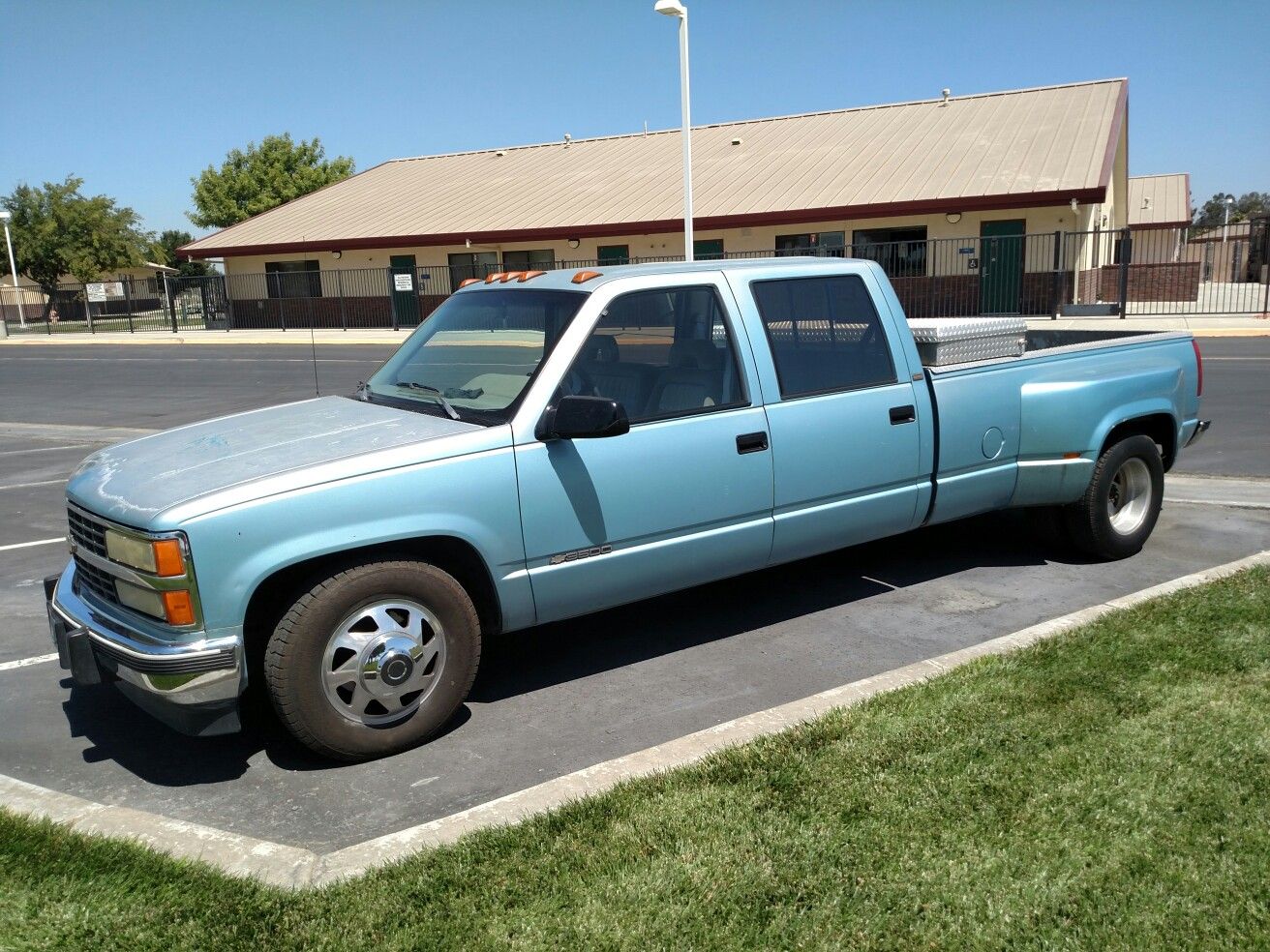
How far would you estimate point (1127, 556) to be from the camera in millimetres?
6504

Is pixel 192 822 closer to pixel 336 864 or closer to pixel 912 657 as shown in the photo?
pixel 336 864

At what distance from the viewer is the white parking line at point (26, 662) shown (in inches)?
213

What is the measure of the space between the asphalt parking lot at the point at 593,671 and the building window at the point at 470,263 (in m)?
28.1

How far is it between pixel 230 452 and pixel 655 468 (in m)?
1.76

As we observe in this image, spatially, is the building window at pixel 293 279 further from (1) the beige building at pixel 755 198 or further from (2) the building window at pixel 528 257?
(2) the building window at pixel 528 257

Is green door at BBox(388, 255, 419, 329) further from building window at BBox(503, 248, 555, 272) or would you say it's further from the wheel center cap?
the wheel center cap

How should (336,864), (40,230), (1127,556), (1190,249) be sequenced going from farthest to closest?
(40,230), (1190,249), (1127,556), (336,864)

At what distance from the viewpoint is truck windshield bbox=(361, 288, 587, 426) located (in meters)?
4.68

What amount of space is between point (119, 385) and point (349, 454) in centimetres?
1863

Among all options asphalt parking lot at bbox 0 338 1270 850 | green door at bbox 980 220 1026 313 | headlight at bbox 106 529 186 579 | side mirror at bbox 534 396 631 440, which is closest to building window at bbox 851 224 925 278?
green door at bbox 980 220 1026 313

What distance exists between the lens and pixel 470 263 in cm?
3706

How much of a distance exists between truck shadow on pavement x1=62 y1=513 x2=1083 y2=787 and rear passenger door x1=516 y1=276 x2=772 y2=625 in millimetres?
651

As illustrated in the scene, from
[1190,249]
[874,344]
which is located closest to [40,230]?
[1190,249]

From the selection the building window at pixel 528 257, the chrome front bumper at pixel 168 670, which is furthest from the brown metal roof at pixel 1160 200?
the chrome front bumper at pixel 168 670
